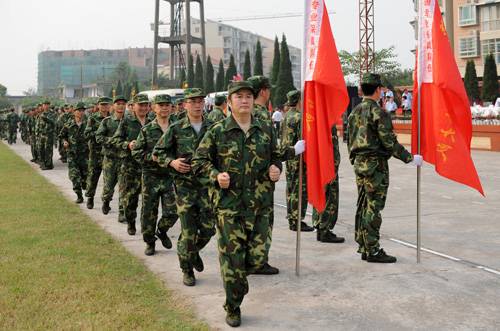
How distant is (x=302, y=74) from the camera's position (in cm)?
582

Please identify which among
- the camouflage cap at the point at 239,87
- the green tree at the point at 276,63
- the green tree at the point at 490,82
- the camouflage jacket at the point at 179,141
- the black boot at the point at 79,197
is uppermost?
the green tree at the point at 276,63

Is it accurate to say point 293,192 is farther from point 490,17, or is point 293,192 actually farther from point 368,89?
point 490,17

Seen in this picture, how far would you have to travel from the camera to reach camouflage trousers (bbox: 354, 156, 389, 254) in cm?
626

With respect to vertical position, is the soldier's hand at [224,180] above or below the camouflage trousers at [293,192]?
above

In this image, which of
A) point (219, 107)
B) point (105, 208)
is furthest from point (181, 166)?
point (105, 208)

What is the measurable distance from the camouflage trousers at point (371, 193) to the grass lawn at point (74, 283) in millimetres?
2224

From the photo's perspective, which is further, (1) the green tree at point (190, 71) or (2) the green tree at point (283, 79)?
(1) the green tree at point (190, 71)

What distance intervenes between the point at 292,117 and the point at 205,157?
11.3 feet

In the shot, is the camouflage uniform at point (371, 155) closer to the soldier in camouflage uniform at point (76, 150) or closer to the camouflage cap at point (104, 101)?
the camouflage cap at point (104, 101)

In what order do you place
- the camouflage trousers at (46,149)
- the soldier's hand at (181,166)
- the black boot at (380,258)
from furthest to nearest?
the camouflage trousers at (46,149), the black boot at (380,258), the soldier's hand at (181,166)

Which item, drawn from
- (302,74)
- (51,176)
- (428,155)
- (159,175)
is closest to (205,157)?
(302,74)

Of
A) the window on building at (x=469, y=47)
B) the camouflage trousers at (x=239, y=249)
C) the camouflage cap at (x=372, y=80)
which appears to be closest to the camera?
the camouflage trousers at (x=239, y=249)

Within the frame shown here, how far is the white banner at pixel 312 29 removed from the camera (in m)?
5.78

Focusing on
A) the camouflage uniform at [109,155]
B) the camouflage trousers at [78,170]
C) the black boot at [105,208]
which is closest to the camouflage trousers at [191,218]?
the camouflage uniform at [109,155]
